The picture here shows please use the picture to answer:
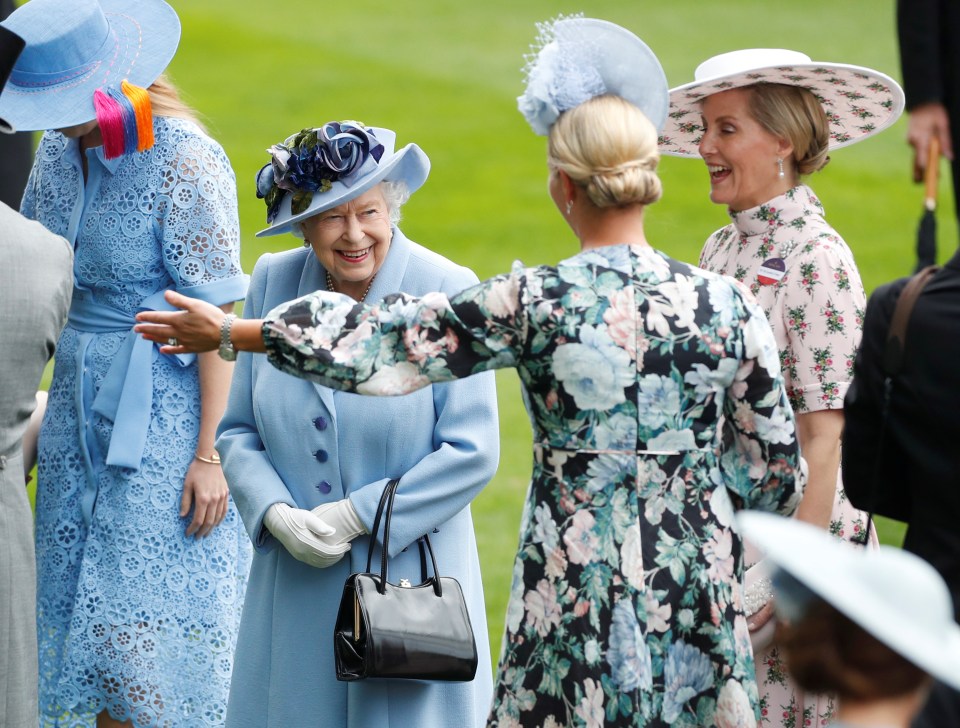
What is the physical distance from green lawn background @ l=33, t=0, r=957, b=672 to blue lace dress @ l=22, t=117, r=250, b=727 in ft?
23.4

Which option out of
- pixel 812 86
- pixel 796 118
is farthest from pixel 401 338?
pixel 812 86

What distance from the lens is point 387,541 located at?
396 cm

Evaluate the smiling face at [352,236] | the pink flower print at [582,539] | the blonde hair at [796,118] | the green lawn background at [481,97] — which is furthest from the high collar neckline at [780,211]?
the green lawn background at [481,97]

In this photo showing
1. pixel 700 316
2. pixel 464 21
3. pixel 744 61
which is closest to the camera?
pixel 700 316

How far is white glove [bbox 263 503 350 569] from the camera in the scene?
3.98 m

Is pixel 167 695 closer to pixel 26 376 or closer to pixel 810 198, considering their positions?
pixel 26 376

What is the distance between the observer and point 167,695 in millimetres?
4660

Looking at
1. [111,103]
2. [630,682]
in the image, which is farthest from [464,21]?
[630,682]

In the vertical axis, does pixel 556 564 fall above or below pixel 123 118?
below

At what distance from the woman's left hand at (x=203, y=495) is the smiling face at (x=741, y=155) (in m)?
1.87

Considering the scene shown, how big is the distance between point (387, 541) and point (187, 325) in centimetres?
96

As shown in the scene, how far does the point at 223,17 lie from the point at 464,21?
15.3 feet

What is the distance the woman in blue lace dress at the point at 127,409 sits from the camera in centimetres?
461

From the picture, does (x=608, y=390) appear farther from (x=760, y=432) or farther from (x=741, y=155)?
(x=741, y=155)
